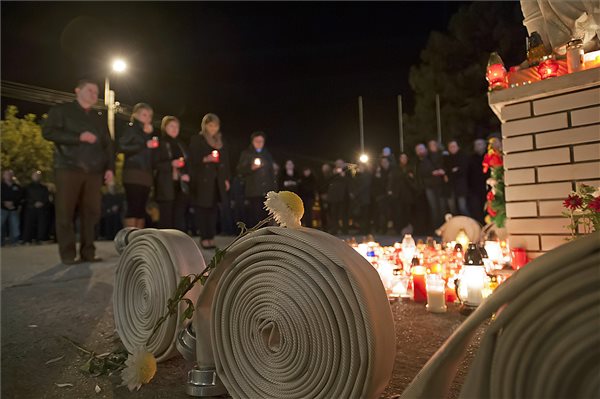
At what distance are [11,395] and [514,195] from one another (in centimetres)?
302

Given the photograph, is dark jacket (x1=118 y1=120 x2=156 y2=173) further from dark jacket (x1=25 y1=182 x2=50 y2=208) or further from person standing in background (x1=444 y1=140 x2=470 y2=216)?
dark jacket (x1=25 y1=182 x2=50 y2=208)

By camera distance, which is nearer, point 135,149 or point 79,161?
point 79,161

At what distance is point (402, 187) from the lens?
9.58 m

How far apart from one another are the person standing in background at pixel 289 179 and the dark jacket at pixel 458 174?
11.6 feet

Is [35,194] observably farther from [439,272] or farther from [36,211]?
[439,272]

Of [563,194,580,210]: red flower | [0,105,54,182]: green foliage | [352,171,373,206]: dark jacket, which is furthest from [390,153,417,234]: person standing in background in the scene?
[0,105,54,182]: green foliage

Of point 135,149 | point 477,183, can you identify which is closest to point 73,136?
point 135,149

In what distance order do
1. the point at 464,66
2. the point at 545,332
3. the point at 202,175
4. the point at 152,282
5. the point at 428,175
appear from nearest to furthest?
the point at 545,332 < the point at 152,282 < the point at 202,175 < the point at 428,175 < the point at 464,66

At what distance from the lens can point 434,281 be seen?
249 cm

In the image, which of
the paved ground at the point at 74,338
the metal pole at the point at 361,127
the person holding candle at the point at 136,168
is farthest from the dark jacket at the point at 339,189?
the metal pole at the point at 361,127

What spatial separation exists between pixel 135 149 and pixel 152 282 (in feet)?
12.4

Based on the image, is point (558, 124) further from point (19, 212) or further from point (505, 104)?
point (19, 212)

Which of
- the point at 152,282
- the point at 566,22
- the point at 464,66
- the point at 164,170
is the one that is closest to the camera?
the point at 152,282

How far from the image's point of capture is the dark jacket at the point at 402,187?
31.4 ft
